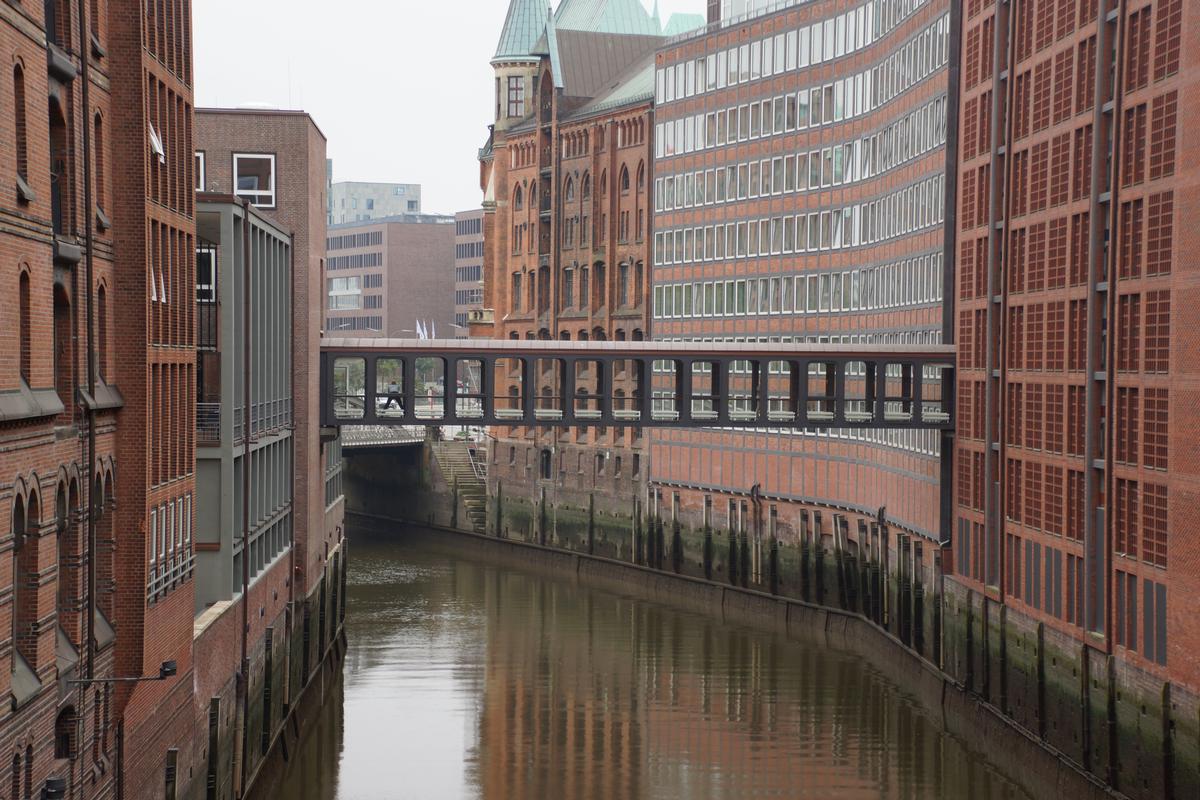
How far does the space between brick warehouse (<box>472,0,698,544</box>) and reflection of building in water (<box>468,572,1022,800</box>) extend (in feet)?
89.5

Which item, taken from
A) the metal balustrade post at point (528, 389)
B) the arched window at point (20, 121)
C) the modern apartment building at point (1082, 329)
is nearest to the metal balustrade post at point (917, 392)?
the modern apartment building at point (1082, 329)

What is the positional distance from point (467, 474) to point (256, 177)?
56119 mm

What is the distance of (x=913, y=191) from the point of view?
66.6 meters

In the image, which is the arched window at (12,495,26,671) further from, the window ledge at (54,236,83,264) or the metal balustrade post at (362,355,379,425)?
the metal balustrade post at (362,355,379,425)

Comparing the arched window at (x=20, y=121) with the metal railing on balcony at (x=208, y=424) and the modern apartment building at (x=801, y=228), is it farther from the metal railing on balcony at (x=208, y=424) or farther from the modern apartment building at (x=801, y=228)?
the modern apartment building at (x=801, y=228)

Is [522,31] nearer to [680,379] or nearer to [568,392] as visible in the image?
[680,379]

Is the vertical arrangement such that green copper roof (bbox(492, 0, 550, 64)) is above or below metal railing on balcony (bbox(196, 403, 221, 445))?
above

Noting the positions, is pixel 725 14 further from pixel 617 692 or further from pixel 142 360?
pixel 142 360

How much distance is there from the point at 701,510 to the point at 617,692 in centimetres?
3041

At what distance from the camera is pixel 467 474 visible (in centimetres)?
11381

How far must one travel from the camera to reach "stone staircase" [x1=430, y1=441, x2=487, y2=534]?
10994 centimetres

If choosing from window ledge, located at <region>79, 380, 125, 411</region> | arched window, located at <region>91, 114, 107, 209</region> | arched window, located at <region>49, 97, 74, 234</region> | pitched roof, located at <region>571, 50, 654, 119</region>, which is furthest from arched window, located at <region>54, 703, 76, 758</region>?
pitched roof, located at <region>571, 50, 654, 119</region>

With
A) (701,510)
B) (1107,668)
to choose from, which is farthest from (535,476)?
(1107,668)

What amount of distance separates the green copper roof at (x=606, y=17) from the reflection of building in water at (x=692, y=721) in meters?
55.2
